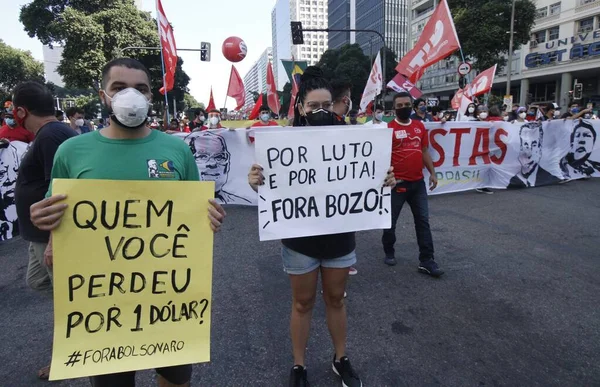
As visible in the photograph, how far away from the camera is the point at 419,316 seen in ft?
10.8

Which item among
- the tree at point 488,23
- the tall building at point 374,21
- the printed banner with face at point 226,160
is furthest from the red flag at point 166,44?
the tall building at point 374,21

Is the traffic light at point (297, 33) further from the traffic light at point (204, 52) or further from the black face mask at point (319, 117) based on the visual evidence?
the black face mask at point (319, 117)

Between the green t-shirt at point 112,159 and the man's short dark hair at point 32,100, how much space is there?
3.90 feet

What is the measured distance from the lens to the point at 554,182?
9141 millimetres

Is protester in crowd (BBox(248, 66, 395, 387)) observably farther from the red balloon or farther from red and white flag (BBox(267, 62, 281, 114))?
red and white flag (BBox(267, 62, 281, 114))

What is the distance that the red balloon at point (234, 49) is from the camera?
506 inches

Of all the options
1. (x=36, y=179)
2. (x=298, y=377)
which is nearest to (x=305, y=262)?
(x=298, y=377)

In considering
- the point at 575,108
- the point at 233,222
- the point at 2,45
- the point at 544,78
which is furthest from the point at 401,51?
the point at 233,222

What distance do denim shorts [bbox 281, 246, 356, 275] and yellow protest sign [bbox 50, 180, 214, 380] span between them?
2.21 feet

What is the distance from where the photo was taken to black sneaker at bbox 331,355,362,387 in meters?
2.34

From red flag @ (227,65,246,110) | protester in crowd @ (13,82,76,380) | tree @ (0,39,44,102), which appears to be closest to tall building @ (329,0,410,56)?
tree @ (0,39,44,102)

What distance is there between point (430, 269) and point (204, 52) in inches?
781

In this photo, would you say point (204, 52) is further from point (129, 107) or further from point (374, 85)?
point (129, 107)

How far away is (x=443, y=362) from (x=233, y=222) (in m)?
4.43
